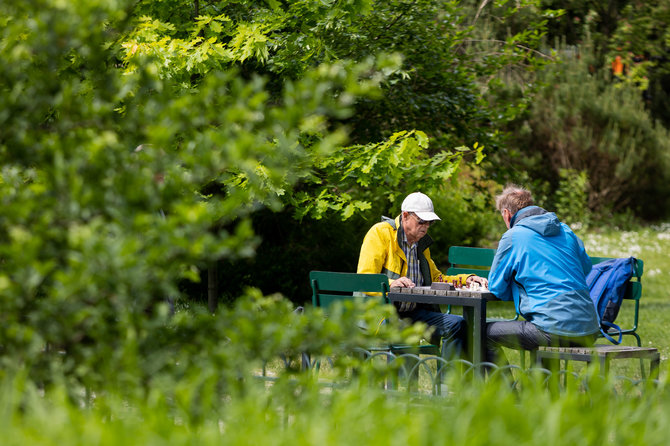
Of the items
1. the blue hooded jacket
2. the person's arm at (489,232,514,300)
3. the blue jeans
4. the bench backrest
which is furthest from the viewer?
the blue jeans

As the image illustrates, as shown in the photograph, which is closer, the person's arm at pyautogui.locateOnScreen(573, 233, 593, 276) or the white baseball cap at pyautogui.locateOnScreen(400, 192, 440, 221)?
the person's arm at pyautogui.locateOnScreen(573, 233, 593, 276)

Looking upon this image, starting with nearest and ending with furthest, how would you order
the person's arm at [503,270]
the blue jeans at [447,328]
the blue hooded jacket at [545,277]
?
the blue hooded jacket at [545,277], the person's arm at [503,270], the blue jeans at [447,328]

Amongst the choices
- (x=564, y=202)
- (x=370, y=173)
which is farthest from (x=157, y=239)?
(x=564, y=202)

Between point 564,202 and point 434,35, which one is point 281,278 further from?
point 564,202

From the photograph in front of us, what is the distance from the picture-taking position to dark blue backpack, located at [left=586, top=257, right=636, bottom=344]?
5880 mm

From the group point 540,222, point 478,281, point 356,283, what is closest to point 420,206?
point 478,281

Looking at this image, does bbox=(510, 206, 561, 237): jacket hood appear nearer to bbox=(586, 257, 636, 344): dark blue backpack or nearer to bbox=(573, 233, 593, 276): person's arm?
bbox=(573, 233, 593, 276): person's arm

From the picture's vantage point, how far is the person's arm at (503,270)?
5.23m

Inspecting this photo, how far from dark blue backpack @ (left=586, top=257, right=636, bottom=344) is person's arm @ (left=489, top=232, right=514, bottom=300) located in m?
0.96

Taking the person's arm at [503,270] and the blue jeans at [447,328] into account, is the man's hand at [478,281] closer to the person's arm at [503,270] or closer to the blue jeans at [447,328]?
the blue jeans at [447,328]

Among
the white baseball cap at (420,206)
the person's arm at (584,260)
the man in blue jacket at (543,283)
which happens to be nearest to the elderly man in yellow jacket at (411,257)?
the white baseball cap at (420,206)

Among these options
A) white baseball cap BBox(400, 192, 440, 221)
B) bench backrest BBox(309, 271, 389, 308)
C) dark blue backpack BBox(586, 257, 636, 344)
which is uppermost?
white baseball cap BBox(400, 192, 440, 221)

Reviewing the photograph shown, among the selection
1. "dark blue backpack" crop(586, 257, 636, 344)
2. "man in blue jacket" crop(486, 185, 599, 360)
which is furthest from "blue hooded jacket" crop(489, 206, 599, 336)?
"dark blue backpack" crop(586, 257, 636, 344)

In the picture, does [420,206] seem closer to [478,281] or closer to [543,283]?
[478,281]
